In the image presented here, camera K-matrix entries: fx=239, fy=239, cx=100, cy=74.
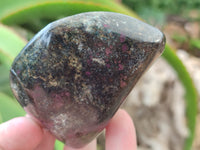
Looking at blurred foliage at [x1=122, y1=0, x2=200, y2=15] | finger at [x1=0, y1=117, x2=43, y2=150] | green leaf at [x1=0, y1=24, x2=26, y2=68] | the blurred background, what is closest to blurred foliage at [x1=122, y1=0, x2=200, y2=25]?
blurred foliage at [x1=122, y1=0, x2=200, y2=15]

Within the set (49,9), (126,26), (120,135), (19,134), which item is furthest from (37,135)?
(49,9)


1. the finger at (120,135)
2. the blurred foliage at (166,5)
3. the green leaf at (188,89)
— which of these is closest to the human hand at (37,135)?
the finger at (120,135)

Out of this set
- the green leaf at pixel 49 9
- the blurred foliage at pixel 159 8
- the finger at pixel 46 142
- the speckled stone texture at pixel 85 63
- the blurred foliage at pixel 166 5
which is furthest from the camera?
the blurred foliage at pixel 166 5

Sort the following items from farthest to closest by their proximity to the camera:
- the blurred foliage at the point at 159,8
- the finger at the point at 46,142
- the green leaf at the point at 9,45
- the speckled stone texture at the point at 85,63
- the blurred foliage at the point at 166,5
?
the blurred foliage at the point at 166,5 < the blurred foliage at the point at 159,8 < the green leaf at the point at 9,45 < the finger at the point at 46,142 < the speckled stone texture at the point at 85,63

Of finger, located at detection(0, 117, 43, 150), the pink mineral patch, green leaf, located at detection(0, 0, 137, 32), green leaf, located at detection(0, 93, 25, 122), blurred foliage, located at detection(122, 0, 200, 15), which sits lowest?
blurred foliage, located at detection(122, 0, 200, 15)

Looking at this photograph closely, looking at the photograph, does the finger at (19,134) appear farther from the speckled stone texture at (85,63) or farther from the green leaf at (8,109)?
the green leaf at (8,109)

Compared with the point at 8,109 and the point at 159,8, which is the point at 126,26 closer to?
the point at 8,109

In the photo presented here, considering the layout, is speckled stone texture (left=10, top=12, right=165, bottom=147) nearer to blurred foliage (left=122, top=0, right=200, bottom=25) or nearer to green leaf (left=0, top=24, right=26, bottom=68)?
green leaf (left=0, top=24, right=26, bottom=68)
